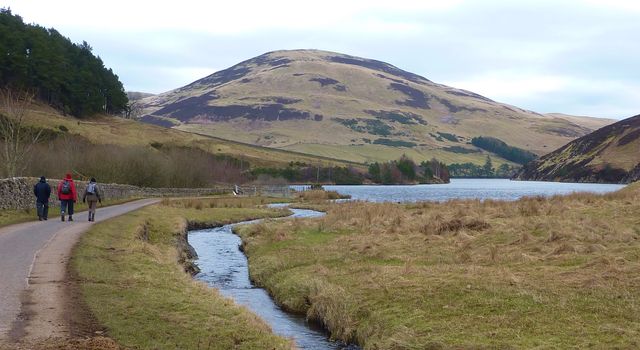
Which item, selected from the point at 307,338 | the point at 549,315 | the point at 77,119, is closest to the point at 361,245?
the point at 307,338

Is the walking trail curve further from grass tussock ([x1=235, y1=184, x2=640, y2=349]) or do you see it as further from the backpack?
grass tussock ([x1=235, y1=184, x2=640, y2=349])

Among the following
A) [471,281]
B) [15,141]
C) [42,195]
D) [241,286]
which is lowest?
[241,286]

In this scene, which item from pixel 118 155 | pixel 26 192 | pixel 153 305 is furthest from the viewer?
pixel 118 155

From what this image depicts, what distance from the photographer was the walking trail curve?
12.4 m

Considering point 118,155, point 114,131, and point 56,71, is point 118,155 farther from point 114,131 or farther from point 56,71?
point 114,131

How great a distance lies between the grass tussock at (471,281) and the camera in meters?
14.5

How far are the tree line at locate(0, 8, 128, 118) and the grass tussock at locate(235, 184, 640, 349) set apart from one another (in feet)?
372

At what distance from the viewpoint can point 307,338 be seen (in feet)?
58.5

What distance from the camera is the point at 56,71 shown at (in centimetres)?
13838

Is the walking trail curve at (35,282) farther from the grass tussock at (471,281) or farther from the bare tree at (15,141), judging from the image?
the bare tree at (15,141)

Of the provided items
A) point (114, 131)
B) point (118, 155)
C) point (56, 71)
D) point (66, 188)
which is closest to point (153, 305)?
point (66, 188)

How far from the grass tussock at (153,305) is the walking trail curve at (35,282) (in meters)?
0.66

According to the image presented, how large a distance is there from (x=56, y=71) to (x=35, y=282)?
442ft

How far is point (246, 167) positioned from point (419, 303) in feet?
555
